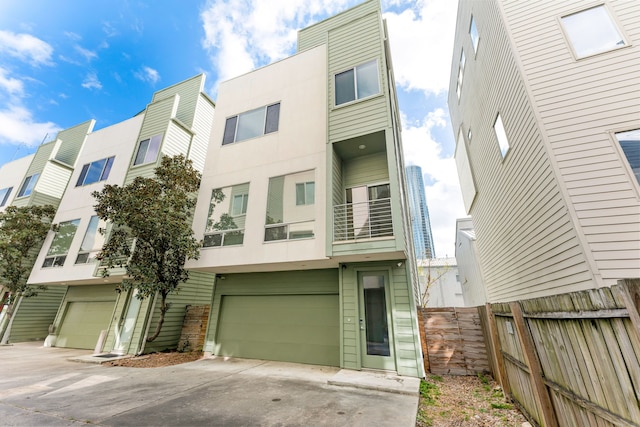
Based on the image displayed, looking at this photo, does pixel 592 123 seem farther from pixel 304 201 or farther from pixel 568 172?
pixel 304 201

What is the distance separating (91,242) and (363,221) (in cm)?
1251

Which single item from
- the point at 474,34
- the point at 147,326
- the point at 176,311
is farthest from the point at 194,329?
the point at 474,34

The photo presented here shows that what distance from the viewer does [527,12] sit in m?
6.66

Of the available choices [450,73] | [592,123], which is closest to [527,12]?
[592,123]

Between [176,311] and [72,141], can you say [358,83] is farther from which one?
[72,141]

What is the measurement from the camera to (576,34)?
19.8 ft

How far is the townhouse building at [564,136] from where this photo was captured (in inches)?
183

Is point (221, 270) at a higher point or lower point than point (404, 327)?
higher

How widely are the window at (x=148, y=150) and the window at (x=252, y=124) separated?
4.24m

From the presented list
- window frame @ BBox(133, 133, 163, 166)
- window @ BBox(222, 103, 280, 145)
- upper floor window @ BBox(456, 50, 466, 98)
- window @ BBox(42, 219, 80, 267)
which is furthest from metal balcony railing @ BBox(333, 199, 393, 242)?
window @ BBox(42, 219, 80, 267)

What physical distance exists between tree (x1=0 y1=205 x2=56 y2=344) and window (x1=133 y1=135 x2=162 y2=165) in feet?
19.9

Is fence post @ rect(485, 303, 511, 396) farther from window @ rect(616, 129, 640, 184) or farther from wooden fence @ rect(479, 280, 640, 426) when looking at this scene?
window @ rect(616, 129, 640, 184)

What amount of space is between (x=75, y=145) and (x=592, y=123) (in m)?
24.9

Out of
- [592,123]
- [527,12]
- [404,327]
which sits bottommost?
[404,327]
